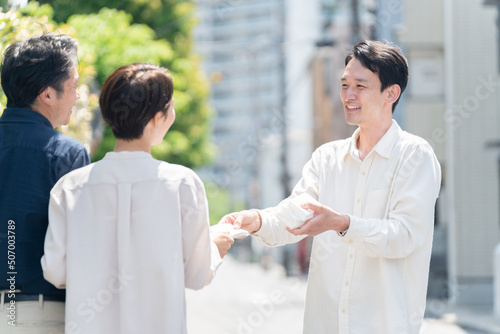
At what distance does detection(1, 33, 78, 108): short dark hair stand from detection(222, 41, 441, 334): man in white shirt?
962 mm

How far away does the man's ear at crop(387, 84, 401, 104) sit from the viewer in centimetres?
315

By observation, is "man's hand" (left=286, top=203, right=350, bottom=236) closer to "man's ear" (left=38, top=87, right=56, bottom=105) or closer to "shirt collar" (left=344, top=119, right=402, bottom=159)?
"shirt collar" (left=344, top=119, right=402, bottom=159)

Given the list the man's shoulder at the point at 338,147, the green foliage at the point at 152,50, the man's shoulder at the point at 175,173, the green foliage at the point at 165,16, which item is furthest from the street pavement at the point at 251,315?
the man's shoulder at the point at 175,173

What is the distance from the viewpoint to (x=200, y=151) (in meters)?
19.3

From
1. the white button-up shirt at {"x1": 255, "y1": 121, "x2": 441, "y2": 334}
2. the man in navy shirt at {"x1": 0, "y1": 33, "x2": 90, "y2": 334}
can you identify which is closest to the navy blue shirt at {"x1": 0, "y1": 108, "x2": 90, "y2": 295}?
the man in navy shirt at {"x1": 0, "y1": 33, "x2": 90, "y2": 334}

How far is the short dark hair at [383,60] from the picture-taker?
3094 millimetres

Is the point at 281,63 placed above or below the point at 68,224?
above

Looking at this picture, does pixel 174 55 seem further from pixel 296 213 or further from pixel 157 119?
pixel 157 119

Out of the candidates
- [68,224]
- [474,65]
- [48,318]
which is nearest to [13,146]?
[68,224]

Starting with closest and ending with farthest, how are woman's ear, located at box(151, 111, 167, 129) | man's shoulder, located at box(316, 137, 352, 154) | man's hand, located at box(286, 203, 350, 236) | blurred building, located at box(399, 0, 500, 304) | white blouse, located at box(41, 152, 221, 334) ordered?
white blouse, located at box(41, 152, 221, 334)
woman's ear, located at box(151, 111, 167, 129)
man's hand, located at box(286, 203, 350, 236)
man's shoulder, located at box(316, 137, 352, 154)
blurred building, located at box(399, 0, 500, 304)

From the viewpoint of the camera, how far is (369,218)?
2.96 meters

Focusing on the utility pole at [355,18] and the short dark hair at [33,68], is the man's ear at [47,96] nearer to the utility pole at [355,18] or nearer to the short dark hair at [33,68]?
the short dark hair at [33,68]

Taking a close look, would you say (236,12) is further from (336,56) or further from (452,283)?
(452,283)

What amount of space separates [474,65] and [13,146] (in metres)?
13.1
